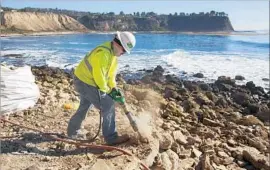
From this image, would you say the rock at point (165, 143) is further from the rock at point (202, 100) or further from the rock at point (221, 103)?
the rock at point (221, 103)

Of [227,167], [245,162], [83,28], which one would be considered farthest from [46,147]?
[83,28]

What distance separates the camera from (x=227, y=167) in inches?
259

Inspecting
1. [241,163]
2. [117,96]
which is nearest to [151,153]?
[117,96]

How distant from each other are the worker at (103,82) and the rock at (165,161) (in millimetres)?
555

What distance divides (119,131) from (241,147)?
2.53m

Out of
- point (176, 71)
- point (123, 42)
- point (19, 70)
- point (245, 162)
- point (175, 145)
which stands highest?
point (123, 42)

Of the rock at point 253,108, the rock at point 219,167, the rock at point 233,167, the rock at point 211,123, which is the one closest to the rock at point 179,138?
the rock at point 219,167

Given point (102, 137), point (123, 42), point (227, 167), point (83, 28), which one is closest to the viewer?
point (123, 42)

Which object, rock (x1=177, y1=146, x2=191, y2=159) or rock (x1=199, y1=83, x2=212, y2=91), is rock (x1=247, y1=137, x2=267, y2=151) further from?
rock (x1=199, y1=83, x2=212, y2=91)

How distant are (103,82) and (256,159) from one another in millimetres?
3142

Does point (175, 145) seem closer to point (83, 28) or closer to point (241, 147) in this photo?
point (241, 147)

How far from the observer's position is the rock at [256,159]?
689 cm

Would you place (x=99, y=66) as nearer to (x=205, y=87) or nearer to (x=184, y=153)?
(x=184, y=153)

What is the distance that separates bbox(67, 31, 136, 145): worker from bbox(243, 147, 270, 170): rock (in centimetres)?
233
